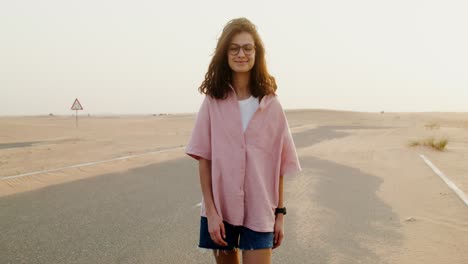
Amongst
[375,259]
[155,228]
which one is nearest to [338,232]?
[375,259]

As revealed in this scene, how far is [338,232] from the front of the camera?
20.6ft

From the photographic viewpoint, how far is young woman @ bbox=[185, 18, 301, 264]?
9.47 feet

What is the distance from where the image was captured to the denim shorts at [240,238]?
9.49 feet

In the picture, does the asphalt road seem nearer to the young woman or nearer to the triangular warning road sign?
the young woman

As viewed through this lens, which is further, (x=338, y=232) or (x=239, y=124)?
(x=338, y=232)

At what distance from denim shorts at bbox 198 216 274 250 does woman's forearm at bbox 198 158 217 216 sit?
0.12 metres

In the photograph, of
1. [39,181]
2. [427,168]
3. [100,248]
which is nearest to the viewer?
[100,248]

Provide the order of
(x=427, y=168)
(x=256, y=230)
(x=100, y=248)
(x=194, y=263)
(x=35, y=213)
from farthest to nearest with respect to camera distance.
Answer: (x=427, y=168)
(x=35, y=213)
(x=100, y=248)
(x=194, y=263)
(x=256, y=230)

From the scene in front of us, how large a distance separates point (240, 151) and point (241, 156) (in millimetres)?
29

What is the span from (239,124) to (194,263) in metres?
2.59

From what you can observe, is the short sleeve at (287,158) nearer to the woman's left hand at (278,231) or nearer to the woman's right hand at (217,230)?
the woman's left hand at (278,231)

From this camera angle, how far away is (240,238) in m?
2.95

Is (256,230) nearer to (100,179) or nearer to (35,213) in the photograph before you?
(35,213)

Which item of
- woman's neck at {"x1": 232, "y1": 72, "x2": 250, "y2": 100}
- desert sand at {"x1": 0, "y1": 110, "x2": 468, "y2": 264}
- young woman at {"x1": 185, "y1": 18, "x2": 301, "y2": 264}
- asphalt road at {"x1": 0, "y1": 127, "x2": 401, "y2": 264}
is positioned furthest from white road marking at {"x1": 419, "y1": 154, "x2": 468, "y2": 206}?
woman's neck at {"x1": 232, "y1": 72, "x2": 250, "y2": 100}
